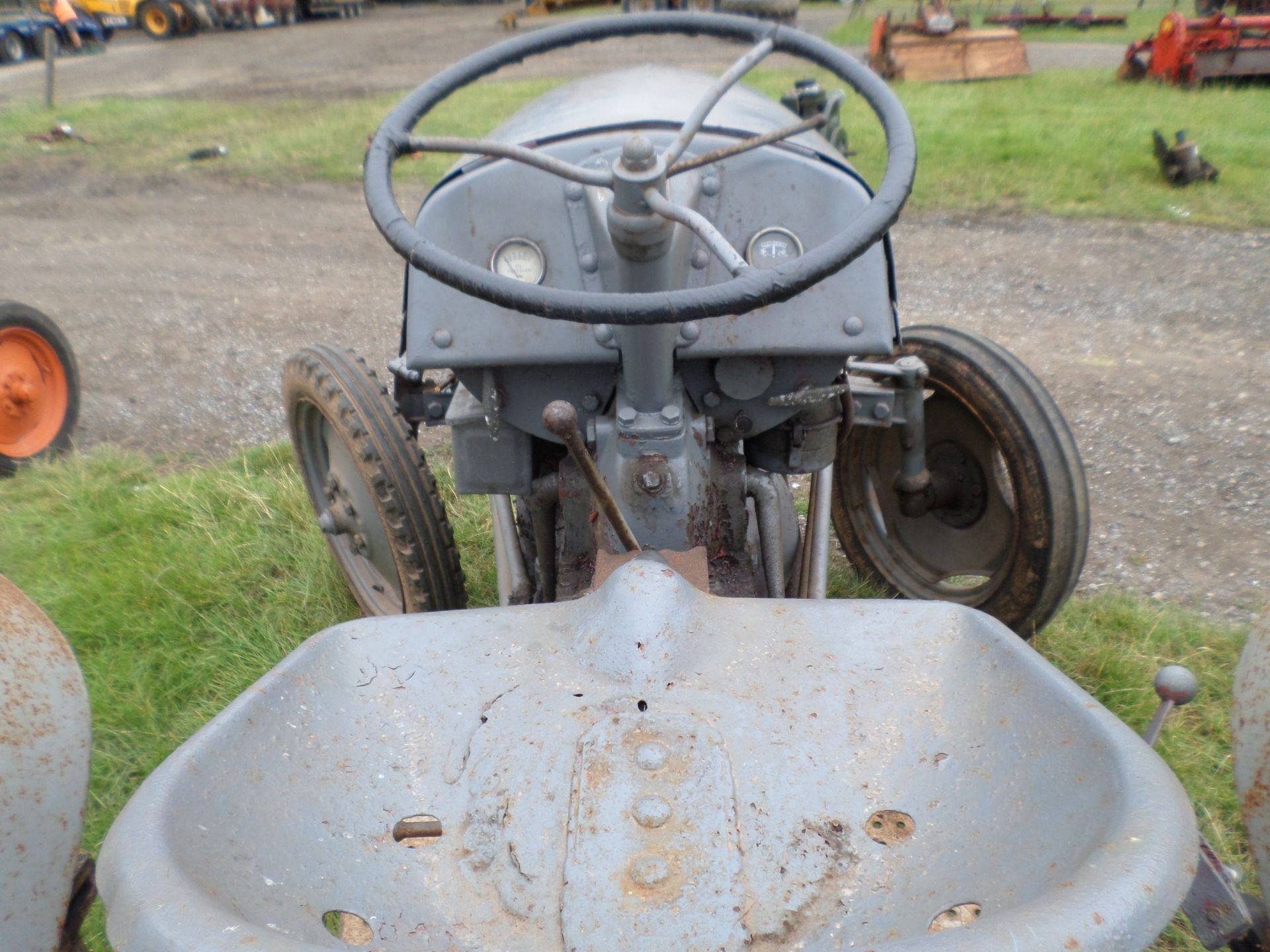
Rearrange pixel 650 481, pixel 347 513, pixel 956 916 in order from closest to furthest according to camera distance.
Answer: pixel 956 916
pixel 650 481
pixel 347 513

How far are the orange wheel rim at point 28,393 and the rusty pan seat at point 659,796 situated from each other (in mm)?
2790

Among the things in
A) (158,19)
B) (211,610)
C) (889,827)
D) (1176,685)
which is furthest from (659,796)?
(158,19)

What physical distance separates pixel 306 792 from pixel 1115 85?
1042 centimetres

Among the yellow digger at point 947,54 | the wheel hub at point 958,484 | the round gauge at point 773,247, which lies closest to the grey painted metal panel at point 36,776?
the round gauge at point 773,247

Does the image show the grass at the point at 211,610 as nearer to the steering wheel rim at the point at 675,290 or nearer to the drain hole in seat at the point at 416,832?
the drain hole in seat at the point at 416,832

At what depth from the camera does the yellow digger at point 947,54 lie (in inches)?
A: 388

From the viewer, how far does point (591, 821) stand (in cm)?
111

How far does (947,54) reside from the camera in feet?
32.5

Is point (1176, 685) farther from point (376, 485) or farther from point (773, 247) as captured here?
point (376, 485)

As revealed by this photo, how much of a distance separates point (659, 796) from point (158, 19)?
20.0 m

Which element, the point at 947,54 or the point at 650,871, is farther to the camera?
the point at 947,54

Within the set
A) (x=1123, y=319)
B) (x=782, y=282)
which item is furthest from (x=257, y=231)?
(x=782, y=282)

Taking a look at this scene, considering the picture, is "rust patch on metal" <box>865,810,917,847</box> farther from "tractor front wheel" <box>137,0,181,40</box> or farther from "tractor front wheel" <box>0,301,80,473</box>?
"tractor front wheel" <box>137,0,181,40</box>

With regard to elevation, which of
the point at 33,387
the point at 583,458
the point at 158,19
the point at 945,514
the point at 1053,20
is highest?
the point at 158,19
